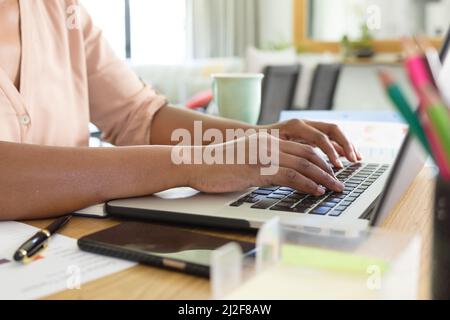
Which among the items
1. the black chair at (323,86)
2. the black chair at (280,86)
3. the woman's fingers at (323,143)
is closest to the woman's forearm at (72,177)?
the woman's fingers at (323,143)

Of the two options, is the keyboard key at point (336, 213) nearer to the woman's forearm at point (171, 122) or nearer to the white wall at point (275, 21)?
the woman's forearm at point (171, 122)

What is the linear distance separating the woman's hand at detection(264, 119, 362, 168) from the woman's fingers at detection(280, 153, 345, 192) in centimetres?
18

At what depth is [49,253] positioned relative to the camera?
1.72ft

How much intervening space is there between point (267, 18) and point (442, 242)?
16.7ft

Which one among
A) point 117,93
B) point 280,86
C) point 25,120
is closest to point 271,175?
point 25,120

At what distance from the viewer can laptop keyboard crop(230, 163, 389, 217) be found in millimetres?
619

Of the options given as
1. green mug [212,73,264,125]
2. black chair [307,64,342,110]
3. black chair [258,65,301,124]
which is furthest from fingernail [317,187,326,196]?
black chair [307,64,342,110]

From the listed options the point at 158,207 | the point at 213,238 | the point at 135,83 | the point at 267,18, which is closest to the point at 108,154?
the point at 158,207

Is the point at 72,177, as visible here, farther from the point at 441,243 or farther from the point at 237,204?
the point at 441,243

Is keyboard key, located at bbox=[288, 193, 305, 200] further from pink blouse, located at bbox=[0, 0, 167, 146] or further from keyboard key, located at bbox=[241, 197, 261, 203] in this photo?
pink blouse, located at bbox=[0, 0, 167, 146]

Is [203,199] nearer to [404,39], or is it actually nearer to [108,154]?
[108,154]

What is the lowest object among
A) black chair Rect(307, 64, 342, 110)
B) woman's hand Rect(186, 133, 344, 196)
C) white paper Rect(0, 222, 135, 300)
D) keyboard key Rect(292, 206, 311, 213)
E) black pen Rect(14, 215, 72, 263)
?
black chair Rect(307, 64, 342, 110)

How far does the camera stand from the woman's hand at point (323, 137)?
0.86 metres

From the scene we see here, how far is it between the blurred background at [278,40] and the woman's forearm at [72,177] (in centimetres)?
298
